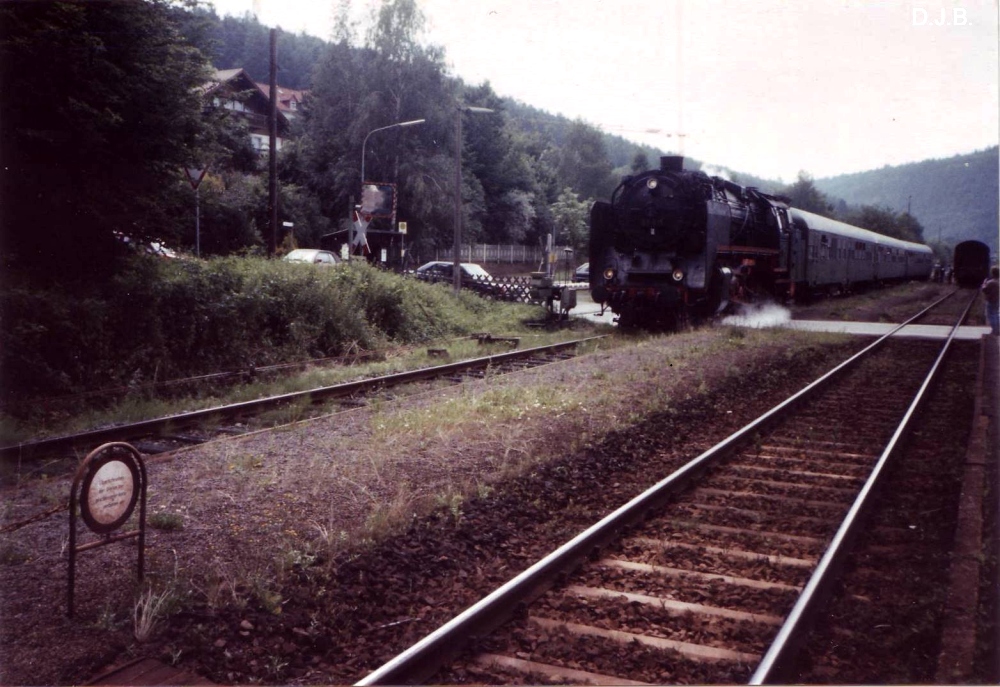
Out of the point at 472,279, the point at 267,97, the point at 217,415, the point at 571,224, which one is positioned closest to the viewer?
the point at 217,415

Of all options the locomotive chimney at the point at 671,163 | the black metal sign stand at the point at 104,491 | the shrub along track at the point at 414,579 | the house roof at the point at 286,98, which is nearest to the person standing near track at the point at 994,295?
the locomotive chimney at the point at 671,163

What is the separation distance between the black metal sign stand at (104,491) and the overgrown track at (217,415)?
390cm

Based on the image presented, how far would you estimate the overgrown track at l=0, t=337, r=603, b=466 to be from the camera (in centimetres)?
758

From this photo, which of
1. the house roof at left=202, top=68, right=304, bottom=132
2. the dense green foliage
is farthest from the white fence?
the dense green foliage

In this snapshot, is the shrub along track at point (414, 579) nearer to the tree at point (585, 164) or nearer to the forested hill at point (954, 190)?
the forested hill at point (954, 190)

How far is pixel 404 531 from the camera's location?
5473mm

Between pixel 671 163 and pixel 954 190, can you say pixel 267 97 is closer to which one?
pixel 671 163

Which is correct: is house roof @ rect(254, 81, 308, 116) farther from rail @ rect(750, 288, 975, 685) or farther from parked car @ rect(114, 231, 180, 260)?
rail @ rect(750, 288, 975, 685)

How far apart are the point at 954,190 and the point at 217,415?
1782 centimetres

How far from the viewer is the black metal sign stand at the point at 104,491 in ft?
12.6

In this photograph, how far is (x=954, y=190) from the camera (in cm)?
1912

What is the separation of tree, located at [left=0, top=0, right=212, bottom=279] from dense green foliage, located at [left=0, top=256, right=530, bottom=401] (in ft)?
2.49

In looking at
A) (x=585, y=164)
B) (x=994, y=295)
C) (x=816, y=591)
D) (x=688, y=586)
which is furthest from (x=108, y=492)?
(x=585, y=164)

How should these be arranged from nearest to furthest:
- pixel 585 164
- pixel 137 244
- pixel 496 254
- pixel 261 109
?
pixel 137 244 → pixel 261 109 → pixel 496 254 → pixel 585 164
